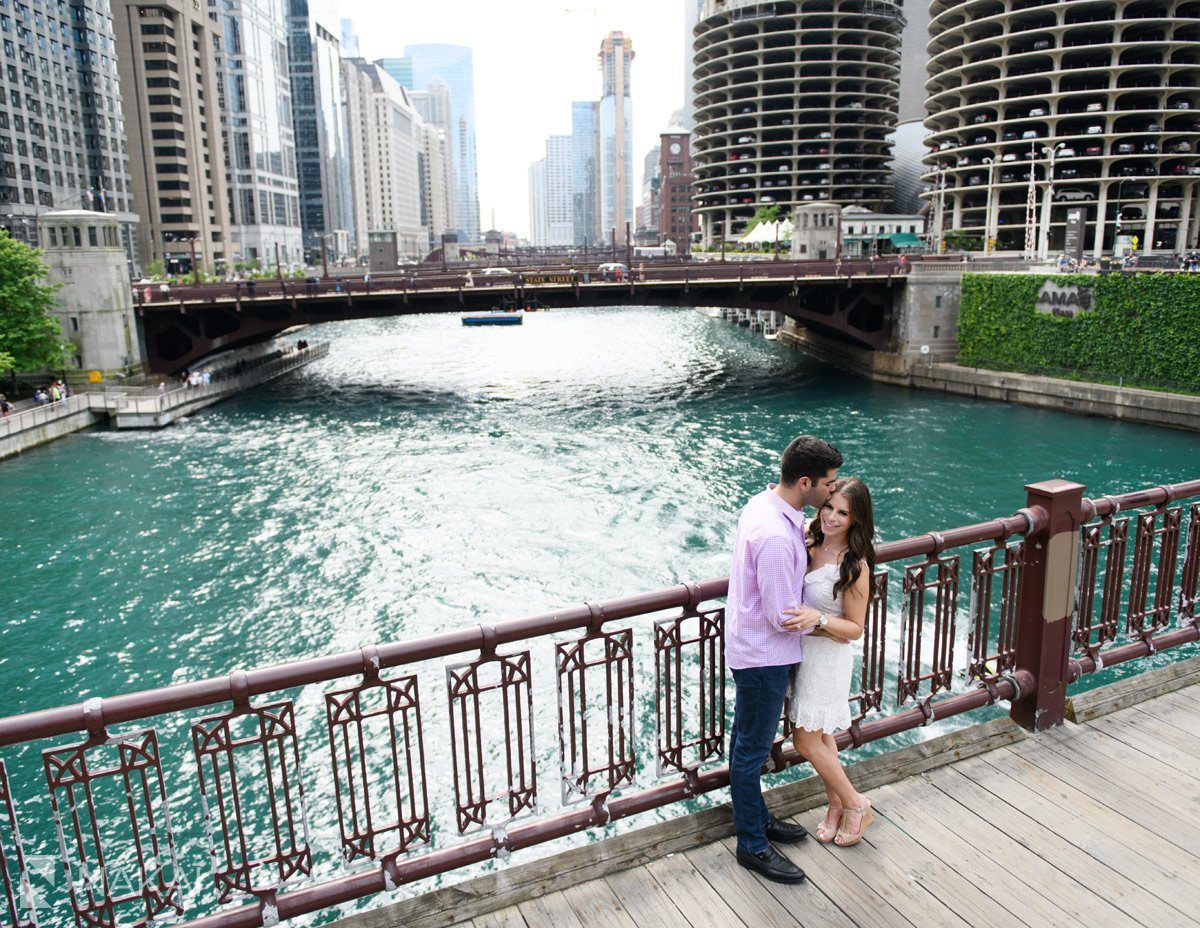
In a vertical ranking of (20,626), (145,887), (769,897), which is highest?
(145,887)

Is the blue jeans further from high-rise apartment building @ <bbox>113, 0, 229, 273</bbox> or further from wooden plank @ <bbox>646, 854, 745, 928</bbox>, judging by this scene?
high-rise apartment building @ <bbox>113, 0, 229, 273</bbox>

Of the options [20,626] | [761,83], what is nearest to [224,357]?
[20,626]

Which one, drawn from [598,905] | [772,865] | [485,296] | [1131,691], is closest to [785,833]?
[772,865]

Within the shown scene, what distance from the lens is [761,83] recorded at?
443 feet

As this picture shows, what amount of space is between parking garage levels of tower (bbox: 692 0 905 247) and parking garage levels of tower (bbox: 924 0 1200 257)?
29914mm

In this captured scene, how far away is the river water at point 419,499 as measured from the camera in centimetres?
2206

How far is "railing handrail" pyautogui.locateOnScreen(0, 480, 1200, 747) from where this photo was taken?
→ 14.6ft

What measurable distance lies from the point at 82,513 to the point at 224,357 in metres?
38.6

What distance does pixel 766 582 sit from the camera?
530 cm

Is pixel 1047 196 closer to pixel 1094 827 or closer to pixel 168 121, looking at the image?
pixel 1094 827

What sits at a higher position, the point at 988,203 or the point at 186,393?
the point at 988,203

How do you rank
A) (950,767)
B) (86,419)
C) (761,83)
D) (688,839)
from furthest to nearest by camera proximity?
1. (761,83)
2. (86,419)
3. (950,767)
4. (688,839)

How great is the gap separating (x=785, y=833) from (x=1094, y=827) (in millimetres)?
2057

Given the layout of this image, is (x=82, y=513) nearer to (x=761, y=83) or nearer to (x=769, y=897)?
(x=769, y=897)
